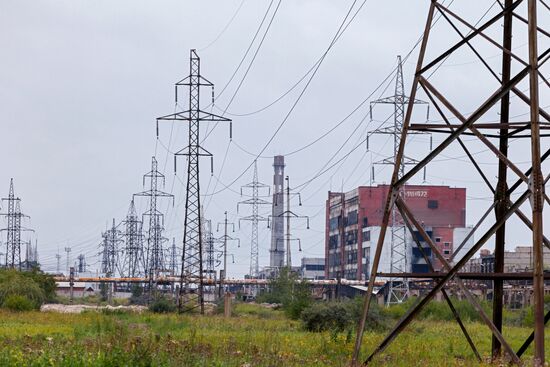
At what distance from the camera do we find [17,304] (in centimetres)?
5269

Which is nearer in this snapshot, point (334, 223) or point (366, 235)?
point (366, 235)

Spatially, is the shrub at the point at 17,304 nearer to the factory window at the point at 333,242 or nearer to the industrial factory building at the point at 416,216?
the industrial factory building at the point at 416,216

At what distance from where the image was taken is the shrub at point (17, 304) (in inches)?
2067

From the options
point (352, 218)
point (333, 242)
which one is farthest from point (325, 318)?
point (333, 242)

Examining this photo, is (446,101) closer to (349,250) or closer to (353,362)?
(353,362)

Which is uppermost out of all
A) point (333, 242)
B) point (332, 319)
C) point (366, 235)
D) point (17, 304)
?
point (366, 235)

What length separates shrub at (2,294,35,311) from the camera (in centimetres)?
5250

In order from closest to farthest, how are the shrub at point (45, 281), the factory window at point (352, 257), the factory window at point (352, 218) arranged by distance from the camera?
the shrub at point (45, 281) < the factory window at point (352, 218) < the factory window at point (352, 257)

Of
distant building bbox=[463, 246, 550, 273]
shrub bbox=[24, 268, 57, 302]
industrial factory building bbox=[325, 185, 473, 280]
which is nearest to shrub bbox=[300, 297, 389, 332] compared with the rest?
shrub bbox=[24, 268, 57, 302]

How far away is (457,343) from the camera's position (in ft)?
91.7

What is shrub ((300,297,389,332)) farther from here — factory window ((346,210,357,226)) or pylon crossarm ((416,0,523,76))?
factory window ((346,210,357,226))

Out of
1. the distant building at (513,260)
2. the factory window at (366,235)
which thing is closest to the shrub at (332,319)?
the distant building at (513,260)

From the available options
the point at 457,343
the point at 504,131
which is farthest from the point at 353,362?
the point at 457,343

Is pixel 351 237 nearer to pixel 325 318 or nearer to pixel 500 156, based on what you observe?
pixel 325 318
